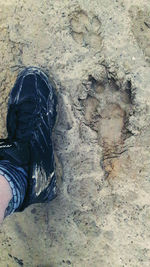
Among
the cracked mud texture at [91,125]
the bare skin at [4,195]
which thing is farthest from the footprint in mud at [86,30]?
the bare skin at [4,195]

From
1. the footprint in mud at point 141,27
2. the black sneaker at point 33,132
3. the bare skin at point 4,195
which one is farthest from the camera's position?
the footprint in mud at point 141,27

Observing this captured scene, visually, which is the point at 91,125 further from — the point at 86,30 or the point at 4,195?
the point at 4,195

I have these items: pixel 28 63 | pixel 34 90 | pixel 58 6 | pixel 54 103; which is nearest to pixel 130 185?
pixel 54 103

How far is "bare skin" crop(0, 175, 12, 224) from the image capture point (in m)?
1.22

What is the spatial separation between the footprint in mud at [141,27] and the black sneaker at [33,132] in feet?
1.53

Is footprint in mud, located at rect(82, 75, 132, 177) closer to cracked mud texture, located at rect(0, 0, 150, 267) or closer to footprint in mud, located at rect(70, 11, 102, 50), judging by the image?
cracked mud texture, located at rect(0, 0, 150, 267)

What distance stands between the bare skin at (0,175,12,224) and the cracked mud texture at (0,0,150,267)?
406mm

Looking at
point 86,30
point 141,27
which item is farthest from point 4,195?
point 141,27

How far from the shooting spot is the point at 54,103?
1.60 metres

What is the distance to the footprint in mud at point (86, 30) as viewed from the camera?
5.06 ft

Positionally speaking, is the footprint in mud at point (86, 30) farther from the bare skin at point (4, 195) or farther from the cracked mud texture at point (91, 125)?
the bare skin at point (4, 195)

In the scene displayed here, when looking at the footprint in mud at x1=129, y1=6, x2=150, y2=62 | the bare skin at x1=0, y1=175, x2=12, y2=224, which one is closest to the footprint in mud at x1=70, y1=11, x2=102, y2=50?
the footprint in mud at x1=129, y1=6, x2=150, y2=62

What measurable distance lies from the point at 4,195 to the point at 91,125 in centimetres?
56

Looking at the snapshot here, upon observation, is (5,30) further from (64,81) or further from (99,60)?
(99,60)
